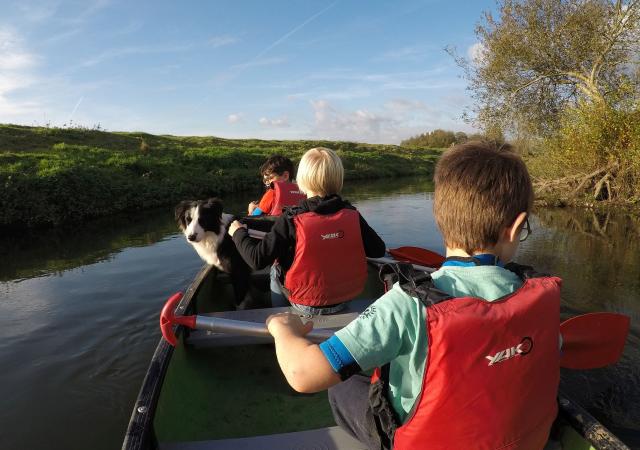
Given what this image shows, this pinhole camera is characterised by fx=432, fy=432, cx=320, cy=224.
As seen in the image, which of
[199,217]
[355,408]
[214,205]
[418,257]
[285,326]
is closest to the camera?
[285,326]

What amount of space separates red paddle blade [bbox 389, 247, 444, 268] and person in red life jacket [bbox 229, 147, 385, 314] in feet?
4.17

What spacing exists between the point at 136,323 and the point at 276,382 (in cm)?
288

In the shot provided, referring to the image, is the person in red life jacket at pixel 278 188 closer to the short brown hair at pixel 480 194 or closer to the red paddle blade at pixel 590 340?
the red paddle blade at pixel 590 340

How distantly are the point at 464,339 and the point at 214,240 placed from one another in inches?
153

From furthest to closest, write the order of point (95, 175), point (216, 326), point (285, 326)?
point (95, 175) < point (216, 326) < point (285, 326)

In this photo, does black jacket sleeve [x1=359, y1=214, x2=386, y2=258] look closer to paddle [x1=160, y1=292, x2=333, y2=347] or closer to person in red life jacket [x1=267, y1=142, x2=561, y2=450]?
paddle [x1=160, y1=292, x2=333, y2=347]

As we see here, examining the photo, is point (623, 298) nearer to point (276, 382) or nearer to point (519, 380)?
point (276, 382)

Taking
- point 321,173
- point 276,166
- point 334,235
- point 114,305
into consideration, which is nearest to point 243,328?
point 334,235

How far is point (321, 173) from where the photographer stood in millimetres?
3244

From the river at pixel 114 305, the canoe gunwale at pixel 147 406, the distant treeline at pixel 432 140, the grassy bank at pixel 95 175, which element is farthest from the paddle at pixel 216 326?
the distant treeline at pixel 432 140

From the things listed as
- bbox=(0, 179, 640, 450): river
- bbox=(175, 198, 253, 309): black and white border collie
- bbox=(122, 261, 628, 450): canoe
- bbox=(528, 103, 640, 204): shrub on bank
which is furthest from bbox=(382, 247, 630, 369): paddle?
bbox=(528, 103, 640, 204): shrub on bank

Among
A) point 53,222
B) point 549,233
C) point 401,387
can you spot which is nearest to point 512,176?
point 401,387

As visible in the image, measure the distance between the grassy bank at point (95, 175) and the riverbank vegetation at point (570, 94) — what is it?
36.6 ft

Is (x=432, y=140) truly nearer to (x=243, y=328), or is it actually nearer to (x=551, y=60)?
(x=551, y=60)
